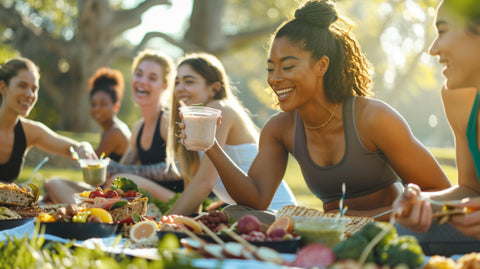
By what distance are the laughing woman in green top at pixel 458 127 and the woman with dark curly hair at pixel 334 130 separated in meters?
0.39

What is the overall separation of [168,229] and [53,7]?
23007 mm

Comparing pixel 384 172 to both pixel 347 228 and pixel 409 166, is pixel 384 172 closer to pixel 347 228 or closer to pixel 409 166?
pixel 409 166

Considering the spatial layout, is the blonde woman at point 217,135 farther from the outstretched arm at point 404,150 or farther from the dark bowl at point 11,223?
the dark bowl at point 11,223

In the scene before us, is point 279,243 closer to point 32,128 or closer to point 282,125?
point 282,125

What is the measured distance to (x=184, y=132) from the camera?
3.54 meters

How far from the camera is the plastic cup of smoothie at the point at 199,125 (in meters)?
3.45

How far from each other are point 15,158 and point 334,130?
403 centimetres

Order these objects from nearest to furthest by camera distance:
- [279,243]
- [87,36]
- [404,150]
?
[279,243], [404,150], [87,36]

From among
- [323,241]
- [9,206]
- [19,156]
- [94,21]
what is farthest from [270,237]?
[94,21]

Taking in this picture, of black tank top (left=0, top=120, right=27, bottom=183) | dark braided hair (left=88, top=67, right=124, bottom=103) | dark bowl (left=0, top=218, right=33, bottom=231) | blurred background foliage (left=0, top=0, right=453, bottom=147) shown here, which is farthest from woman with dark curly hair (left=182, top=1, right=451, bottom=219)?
blurred background foliage (left=0, top=0, right=453, bottom=147)

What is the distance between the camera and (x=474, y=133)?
3.04 meters

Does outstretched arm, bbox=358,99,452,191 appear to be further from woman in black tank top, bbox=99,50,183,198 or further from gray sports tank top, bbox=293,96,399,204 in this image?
woman in black tank top, bbox=99,50,183,198

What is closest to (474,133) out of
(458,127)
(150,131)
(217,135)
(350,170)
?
(458,127)

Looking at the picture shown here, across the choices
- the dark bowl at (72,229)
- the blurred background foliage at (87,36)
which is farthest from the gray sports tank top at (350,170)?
the blurred background foliage at (87,36)
